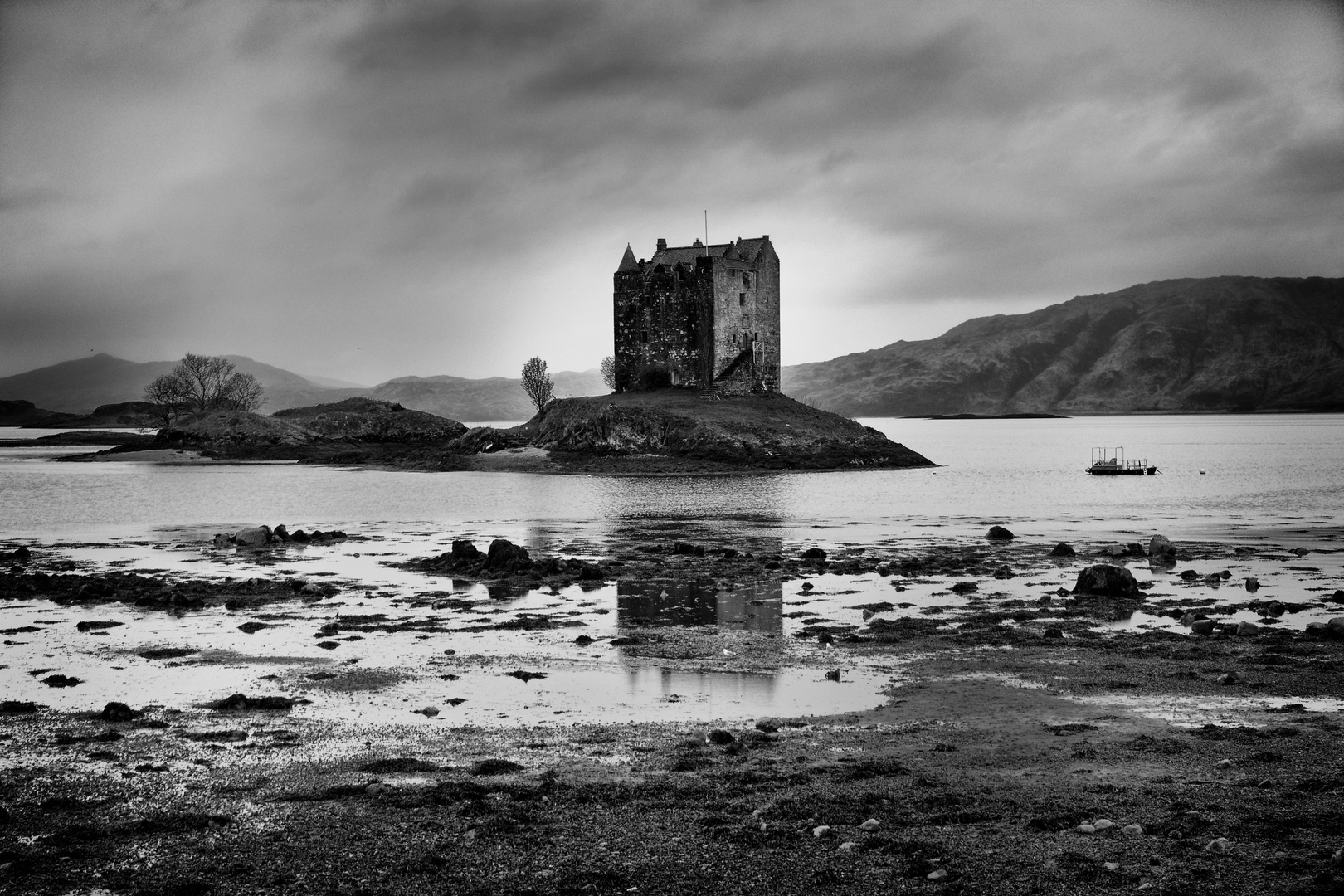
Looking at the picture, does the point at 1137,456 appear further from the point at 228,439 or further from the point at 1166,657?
the point at 1166,657

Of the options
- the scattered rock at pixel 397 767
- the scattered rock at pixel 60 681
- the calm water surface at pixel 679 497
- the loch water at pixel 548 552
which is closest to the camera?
the scattered rock at pixel 397 767

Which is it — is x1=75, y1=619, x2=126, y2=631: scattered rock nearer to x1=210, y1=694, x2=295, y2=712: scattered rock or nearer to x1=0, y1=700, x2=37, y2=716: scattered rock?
x1=0, y1=700, x2=37, y2=716: scattered rock

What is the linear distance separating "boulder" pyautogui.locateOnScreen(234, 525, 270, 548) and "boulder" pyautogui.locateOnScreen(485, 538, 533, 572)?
9.73 meters

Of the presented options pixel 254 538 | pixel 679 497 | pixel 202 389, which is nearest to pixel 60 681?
pixel 254 538

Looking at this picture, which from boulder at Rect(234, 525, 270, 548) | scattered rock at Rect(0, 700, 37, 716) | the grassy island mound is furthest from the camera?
the grassy island mound

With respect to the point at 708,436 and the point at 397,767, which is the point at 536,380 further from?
the point at 397,767

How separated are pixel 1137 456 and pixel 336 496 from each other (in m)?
80.7

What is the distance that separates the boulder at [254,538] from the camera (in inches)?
1371

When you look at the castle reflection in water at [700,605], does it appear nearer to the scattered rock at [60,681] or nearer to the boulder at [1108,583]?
the boulder at [1108,583]

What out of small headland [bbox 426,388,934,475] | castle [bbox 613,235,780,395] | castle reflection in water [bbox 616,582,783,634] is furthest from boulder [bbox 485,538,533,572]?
castle [bbox 613,235,780,395]

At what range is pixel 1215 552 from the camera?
104 feet

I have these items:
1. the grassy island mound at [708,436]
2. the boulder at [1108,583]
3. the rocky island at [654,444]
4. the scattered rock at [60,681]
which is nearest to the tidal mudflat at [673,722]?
the scattered rock at [60,681]

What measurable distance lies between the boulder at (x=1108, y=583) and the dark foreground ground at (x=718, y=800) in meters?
7.74

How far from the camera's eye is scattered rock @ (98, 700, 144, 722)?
13969 mm
